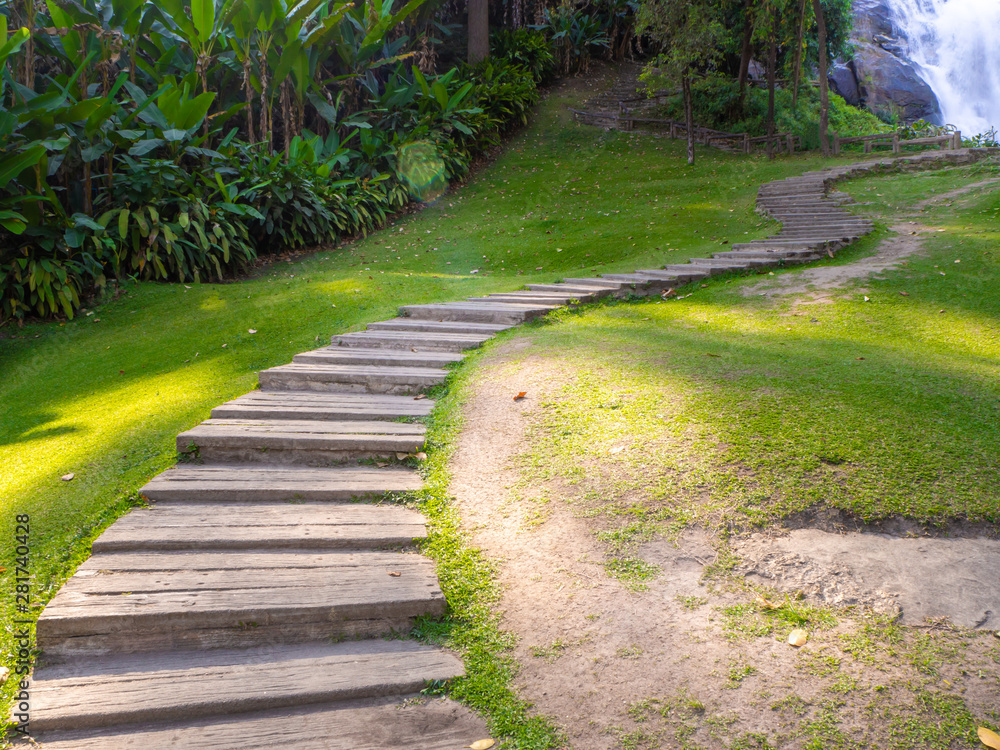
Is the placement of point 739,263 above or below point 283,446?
above

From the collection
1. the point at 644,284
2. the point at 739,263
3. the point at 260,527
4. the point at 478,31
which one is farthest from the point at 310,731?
the point at 478,31

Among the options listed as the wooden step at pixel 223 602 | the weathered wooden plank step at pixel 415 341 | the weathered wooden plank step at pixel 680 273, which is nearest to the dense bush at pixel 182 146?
the weathered wooden plank step at pixel 415 341

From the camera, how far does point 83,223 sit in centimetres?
914

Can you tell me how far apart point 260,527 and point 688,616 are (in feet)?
7.12

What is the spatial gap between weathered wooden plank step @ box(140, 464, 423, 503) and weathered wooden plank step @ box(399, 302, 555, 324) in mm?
3214

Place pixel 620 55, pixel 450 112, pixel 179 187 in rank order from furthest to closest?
1. pixel 620 55
2. pixel 450 112
3. pixel 179 187

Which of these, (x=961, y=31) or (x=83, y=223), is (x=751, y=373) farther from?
(x=961, y=31)

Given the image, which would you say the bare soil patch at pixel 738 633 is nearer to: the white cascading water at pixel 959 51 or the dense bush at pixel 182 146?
the dense bush at pixel 182 146

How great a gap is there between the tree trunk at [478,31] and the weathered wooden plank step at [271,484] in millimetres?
22068

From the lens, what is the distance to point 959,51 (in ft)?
112

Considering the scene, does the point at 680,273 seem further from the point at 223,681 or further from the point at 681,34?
the point at 681,34

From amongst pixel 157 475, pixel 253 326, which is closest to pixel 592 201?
pixel 253 326

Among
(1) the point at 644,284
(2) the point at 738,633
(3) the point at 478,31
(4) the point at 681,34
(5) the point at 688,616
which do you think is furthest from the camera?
(3) the point at 478,31

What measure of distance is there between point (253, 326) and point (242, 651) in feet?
18.8
